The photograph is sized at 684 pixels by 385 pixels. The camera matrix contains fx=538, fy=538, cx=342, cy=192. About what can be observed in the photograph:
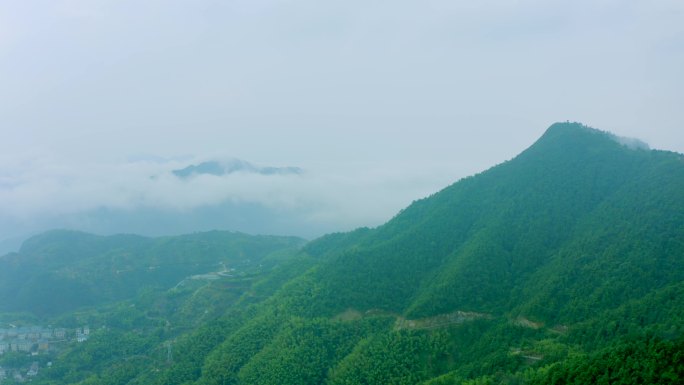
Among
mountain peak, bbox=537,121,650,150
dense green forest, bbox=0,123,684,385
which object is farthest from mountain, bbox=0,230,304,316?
mountain peak, bbox=537,121,650,150

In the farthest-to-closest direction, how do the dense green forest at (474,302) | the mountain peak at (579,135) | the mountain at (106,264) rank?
the mountain at (106,264) < the mountain peak at (579,135) < the dense green forest at (474,302)

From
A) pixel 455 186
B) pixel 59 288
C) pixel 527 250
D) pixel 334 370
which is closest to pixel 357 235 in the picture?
pixel 455 186

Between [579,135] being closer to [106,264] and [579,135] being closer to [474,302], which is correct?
[474,302]

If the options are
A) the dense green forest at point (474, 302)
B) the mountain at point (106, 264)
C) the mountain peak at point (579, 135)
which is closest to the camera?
the dense green forest at point (474, 302)

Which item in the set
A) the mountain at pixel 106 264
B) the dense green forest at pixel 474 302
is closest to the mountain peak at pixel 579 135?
the dense green forest at pixel 474 302

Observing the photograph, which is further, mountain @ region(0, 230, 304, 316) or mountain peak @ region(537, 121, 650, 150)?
mountain @ region(0, 230, 304, 316)

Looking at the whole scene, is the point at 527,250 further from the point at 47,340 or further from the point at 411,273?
the point at 47,340

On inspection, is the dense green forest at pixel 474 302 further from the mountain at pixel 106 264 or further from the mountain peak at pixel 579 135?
the mountain at pixel 106 264

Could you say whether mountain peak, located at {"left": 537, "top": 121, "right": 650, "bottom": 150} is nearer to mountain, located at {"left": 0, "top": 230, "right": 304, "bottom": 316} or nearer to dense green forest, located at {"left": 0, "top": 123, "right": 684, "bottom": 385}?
dense green forest, located at {"left": 0, "top": 123, "right": 684, "bottom": 385}

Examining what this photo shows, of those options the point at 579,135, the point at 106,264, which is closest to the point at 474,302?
the point at 579,135
